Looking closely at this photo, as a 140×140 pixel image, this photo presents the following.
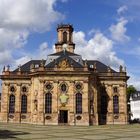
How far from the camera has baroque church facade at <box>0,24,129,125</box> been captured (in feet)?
225

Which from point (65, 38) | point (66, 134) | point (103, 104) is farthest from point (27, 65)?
point (66, 134)

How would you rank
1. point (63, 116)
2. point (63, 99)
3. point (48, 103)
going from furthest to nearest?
1. point (63, 116)
2. point (48, 103)
3. point (63, 99)

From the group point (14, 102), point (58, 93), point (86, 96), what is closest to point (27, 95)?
point (14, 102)

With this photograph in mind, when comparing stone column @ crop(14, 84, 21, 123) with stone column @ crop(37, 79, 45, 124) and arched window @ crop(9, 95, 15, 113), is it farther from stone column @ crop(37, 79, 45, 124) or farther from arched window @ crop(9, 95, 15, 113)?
stone column @ crop(37, 79, 45, 124)

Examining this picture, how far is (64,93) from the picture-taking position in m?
69.2

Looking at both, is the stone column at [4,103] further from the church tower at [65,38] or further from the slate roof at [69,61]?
the church tower at [65,38]

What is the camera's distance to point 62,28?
90.5 metres

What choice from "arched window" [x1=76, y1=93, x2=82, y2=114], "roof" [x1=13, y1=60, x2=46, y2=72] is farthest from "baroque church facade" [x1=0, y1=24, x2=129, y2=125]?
"roof" [x1=13, y1=60, x2=46, y2=72]

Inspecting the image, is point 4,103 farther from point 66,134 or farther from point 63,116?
point 66,134

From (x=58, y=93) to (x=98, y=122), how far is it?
10.6 metres

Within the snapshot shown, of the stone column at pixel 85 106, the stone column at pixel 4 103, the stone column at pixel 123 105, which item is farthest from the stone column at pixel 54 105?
the stone column at pixel 123 105

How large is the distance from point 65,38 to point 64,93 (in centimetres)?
2527

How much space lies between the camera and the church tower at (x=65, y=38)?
89.9m

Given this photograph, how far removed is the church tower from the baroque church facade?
1073 cm
